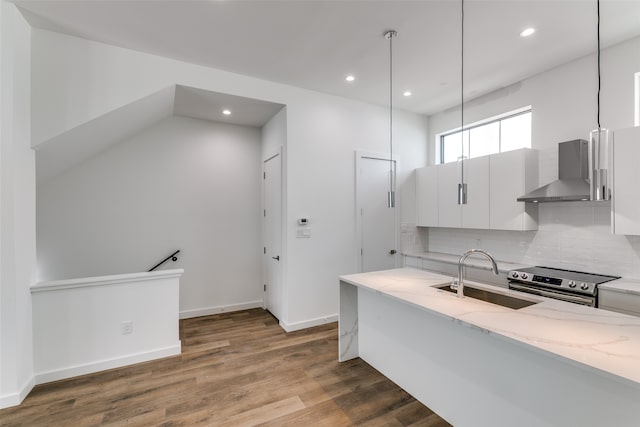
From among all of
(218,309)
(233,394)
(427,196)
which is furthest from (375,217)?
(233,394)

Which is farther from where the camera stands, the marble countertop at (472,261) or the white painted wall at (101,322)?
the marble countertop at (472,261)

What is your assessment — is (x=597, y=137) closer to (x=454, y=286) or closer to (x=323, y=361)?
(x=454, y=286)

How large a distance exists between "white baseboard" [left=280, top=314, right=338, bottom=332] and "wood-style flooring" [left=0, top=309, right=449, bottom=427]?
377 mm

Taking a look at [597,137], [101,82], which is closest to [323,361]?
[597,137]

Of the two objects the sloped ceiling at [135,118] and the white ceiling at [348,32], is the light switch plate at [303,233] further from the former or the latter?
the white ceiling at [348,32]

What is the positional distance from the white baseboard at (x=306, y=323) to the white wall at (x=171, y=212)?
110cm

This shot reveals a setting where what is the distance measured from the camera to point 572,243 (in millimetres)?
3186

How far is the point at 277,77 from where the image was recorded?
351cm

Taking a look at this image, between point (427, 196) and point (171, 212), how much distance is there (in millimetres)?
3778

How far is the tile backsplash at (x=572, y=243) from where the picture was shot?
2.84m

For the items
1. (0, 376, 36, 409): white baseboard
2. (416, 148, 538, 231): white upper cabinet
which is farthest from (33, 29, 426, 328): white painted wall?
(0, 376, 36, 409): white baseboard

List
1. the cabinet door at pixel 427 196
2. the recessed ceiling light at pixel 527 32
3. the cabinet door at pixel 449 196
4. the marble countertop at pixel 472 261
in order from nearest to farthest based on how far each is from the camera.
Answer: the recessed ceiling light at pixel 527 32 → the marble countertop at pixel 472 261 → the cabinet door at pixel 449 196 → the cabinet door at pixel 427 196

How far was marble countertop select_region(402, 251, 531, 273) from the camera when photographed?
3.49 meters

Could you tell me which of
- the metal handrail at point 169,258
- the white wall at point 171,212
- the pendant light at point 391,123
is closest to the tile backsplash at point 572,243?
the pendant light at point 391,123
